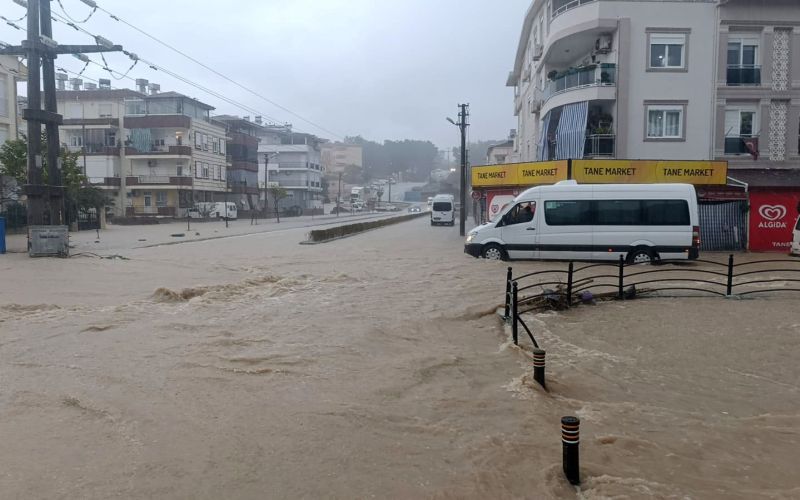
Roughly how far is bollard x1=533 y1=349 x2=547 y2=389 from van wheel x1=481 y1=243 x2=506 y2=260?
41.0ft

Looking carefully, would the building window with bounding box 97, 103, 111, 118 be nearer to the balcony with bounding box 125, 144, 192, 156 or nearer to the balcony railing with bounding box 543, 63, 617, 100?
the balcony with bounding box 125, 144, 192, 156

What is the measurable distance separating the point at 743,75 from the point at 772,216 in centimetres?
886

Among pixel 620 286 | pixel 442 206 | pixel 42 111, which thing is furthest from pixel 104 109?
pixel 620 286

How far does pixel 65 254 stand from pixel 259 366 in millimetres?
16966

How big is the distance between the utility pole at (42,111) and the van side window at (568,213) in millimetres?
16800

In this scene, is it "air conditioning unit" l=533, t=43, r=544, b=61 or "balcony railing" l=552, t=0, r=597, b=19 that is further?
"air conditioning unit" l=533, t=43, r=544, b=61

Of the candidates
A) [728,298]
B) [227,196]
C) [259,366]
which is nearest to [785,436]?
[259,366]

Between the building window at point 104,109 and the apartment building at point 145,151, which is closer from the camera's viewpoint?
the apartment building at point 145,151

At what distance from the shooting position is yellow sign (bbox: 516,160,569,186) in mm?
25000

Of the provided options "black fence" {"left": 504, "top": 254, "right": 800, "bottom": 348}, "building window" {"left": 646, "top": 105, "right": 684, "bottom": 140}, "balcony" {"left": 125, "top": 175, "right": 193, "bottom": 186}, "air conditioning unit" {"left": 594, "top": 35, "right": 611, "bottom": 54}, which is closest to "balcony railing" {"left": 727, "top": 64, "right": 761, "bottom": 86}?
"building window" {"left": 646, "top": 105, "right": 684, "bottom": 140}

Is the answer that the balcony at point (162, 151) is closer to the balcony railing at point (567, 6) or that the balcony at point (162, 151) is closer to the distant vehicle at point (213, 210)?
the distant vehicle at point (213, 210)

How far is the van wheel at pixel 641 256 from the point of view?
18297mm

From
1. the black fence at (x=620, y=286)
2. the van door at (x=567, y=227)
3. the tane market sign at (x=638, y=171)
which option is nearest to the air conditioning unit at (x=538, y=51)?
the tane market sign at (x=638, y=171)

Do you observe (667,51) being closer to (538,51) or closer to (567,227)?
(538,51)
